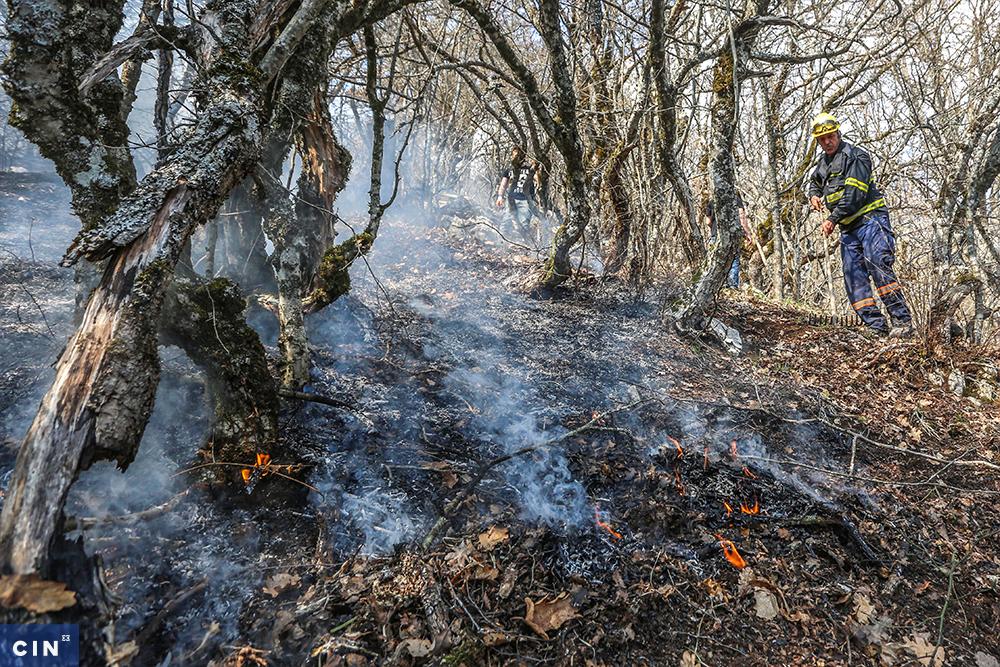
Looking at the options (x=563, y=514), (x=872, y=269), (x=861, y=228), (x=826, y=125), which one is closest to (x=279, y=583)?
(x=563, y=514)

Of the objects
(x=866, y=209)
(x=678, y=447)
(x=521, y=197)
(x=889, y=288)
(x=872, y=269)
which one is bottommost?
(x=678, y=447)

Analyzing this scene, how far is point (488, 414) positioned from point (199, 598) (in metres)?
1.97

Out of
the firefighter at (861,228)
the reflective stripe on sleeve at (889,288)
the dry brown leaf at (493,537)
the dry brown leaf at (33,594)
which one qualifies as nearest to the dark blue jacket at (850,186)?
the firefighter at (861,228)

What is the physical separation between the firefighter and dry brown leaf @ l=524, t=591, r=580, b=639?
170 inches

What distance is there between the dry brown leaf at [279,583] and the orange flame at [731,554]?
204cm

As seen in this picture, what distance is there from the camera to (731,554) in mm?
2209

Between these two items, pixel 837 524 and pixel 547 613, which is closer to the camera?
pixel 547 613

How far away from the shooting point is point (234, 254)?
4.56 meters

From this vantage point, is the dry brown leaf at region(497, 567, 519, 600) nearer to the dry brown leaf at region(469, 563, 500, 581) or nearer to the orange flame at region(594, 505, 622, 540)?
the dry brown leaf at region(469, 563, 500, 581)

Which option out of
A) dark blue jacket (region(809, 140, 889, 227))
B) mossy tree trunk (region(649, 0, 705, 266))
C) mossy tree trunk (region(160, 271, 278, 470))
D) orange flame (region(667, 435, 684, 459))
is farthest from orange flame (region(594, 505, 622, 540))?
dark blue jacket (region(809, 140, 889, 227))

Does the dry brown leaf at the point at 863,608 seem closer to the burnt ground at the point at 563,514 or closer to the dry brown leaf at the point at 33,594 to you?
the burnt ground at the point at 563,514

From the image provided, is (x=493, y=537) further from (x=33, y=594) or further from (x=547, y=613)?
(x=33, y=594)

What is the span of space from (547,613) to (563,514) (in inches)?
24.4

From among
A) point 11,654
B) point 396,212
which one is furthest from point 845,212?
point 396,212
